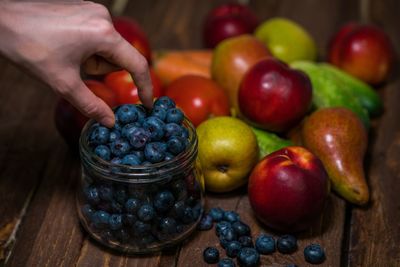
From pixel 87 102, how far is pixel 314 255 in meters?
0.43

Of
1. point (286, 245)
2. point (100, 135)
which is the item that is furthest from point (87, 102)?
point (286, 245)

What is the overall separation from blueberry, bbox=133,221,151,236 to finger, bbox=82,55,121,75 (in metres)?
0.24

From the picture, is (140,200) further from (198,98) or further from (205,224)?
(198,98)

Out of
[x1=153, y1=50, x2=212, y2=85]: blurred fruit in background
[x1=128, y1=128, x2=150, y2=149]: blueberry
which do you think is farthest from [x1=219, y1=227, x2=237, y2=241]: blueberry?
[x1=153, y1=50, x2=212, y2=85]: blurred fruit in background

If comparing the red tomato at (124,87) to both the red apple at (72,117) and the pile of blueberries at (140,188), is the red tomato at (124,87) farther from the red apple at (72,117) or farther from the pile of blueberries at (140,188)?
the pile of blueberries at (140,188)

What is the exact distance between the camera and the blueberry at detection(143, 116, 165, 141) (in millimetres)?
1034

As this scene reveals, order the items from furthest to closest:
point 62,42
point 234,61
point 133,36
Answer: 1. point 133,36
2. point 234,61
3. point 62,42

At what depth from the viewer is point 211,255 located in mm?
1069

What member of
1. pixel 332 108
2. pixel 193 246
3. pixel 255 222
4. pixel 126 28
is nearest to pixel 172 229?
pixel 193 246

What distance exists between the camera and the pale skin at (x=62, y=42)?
940 millimetres

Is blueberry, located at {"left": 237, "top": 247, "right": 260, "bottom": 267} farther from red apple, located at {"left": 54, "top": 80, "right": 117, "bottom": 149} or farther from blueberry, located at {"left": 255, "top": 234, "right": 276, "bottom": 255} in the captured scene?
red apple, located at {"left": 54, "top": 80, "right": 117, "bottom": 149}

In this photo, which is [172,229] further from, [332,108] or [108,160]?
[332,108]

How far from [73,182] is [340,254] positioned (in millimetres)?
500

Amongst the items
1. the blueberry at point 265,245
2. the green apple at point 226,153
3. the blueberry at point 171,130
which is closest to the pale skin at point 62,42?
the blueberry at point 171,130
